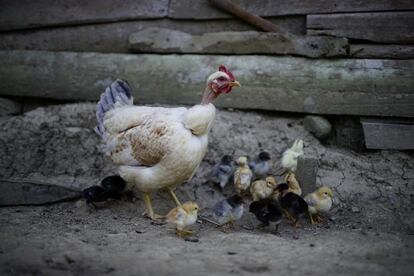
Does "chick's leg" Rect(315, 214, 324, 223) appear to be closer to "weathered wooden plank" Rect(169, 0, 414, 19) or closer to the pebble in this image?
the pebble

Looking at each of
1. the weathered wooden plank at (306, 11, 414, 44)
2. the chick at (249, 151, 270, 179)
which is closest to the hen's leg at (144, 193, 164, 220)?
the chick at (249, 151, 270, 179)

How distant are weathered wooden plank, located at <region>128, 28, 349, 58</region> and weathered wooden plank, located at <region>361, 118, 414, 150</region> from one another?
0.89 meters

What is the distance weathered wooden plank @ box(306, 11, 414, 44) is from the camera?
541 cm

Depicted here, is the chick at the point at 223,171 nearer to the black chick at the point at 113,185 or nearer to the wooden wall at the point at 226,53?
the wooden wall at the point at 226,53

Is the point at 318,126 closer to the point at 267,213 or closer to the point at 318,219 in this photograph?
the point at 318,219

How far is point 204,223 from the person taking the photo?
16.6 ft

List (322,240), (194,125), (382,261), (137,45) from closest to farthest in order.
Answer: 1. (382,261)
2. (322,240)
3. (194,125)
4. (137,45)

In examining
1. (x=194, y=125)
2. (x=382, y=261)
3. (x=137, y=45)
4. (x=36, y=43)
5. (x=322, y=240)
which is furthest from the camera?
(x=36, y=43)

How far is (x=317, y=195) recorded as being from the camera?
15.7ft

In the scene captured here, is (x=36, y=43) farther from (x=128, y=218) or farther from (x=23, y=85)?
(x=128, y=218)

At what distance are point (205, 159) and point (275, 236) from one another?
154 centimetres

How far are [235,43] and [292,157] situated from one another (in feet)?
5.32

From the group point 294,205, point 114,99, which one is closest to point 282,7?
point 114,99

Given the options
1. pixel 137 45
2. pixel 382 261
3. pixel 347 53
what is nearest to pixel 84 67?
pixel 137 45
